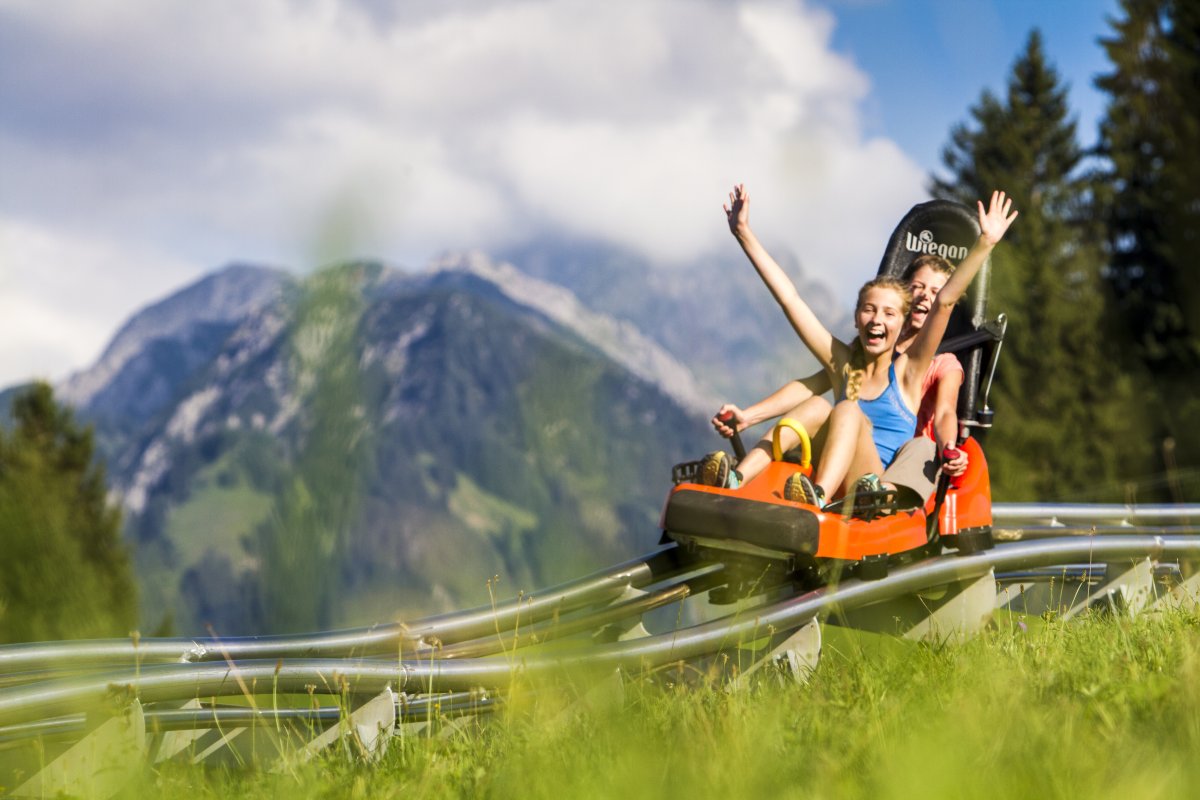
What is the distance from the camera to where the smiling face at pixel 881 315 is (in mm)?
5000

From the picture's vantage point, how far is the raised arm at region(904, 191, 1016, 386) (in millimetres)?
4754

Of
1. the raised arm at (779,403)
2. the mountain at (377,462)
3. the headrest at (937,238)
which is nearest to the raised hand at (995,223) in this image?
the headrest at (937,238)

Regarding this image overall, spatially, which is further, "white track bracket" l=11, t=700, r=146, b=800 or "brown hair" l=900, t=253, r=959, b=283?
"brown hair" l=900, t=253, r=959, b=283

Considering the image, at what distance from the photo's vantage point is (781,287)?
17.1 feet

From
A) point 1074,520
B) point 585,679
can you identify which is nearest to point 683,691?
point 585,679

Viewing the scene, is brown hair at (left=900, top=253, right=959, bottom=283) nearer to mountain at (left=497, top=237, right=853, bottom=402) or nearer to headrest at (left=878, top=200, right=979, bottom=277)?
headrest at (left=878, top=200, right=979, bottom=277)

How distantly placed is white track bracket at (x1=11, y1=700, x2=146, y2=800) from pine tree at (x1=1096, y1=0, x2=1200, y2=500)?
29.1 metres

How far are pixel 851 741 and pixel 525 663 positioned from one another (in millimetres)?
864

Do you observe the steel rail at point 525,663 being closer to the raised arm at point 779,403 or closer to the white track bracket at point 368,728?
the white track bracket at point 368,728

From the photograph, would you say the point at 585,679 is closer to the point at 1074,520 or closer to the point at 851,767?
the point at 851,767

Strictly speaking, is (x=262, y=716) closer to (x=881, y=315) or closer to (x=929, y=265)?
(x=881, y=315)

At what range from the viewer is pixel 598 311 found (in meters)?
1.75

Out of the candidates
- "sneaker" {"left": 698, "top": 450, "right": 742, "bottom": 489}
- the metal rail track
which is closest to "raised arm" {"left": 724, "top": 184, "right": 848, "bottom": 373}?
"sneaker" {"left": 698, "top": 450, "right": 742, "bottom": 489}

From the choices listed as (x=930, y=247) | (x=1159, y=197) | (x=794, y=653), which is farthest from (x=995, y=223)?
(x=1159, y=197)
